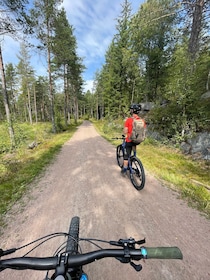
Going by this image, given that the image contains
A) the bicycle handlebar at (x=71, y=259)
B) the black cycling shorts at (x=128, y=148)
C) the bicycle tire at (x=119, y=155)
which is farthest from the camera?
the bicycle tire at (x=119, y=155)

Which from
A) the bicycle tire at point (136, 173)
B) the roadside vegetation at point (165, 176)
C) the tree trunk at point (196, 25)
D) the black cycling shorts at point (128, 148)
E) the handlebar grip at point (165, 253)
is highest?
the tree trunk at point (196, 25)

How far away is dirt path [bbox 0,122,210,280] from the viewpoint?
1.84 m

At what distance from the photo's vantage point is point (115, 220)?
2.70 metres

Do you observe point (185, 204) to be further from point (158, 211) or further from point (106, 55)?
point (106, 55)

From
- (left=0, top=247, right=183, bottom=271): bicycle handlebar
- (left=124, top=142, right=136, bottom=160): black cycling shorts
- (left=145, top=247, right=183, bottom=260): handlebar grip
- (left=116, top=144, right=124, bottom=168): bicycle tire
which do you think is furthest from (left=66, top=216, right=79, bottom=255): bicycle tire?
(left=116, top=144, right=124, bottom=168): bicycle tire

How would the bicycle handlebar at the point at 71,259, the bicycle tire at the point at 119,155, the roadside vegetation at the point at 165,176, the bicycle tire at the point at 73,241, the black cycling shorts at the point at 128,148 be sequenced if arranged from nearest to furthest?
the bicycle handlebar at the point at 71,259
the bicycle tire at the point at 73,241
the roadside vegetation at the point at 165,176
the black cycling shorts at the point at 128,148
the bicycle tire at the point at 119,155

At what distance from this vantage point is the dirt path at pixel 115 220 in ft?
6.03

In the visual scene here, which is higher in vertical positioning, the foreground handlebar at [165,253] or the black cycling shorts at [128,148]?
the foreground handlebar at [165,253]

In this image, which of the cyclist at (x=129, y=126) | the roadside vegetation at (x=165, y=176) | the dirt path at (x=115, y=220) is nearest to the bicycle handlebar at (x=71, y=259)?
the dirt path at (x=115, y=220)

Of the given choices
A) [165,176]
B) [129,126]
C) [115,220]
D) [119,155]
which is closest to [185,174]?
[165,176]

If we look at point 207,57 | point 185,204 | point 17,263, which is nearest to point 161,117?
point 185,204

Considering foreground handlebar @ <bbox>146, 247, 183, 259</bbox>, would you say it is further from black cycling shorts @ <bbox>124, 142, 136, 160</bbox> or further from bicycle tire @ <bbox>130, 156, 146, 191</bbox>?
black cycling shorts @ <bbox>124, 142, 136, 160</bbox>

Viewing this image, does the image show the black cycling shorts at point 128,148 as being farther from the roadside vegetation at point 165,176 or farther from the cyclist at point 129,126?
the roadside vegetation at point 165,176

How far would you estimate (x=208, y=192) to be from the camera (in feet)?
12.3
